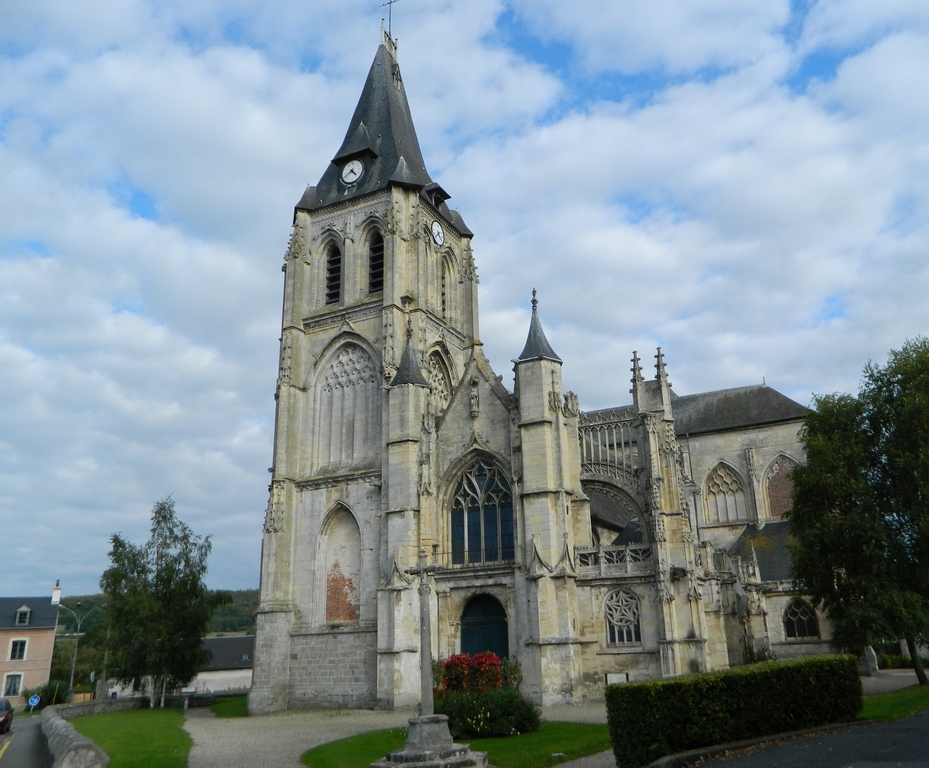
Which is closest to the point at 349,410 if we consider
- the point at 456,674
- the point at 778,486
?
the point at 456,674

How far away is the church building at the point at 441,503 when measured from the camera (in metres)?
22.5

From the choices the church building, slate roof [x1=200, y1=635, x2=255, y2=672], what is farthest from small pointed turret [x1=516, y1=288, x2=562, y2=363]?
slate roof [x1=200, y1=635, x2=255, y2=672]

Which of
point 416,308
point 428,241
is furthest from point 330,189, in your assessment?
point 416,308

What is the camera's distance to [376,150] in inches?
1328

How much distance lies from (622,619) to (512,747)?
918 cm

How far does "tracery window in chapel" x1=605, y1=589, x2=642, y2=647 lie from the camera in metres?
22.2

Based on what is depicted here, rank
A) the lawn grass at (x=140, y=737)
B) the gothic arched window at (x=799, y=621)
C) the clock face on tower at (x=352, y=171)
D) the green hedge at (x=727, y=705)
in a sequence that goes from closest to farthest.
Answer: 1. the green hedge at (x=727, y=705)
2. the lawn grass at (x=140, y=737)
3. the gothic arched window at (x=799, y=621)
4. the clock face on tower at (x=352, y=171)

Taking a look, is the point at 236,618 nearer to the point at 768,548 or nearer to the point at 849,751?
the point at 768,548

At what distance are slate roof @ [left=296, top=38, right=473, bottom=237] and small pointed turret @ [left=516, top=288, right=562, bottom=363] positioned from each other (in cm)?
913

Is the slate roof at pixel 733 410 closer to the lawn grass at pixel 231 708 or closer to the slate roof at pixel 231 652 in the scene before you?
the lawn grass at pixel 231 708

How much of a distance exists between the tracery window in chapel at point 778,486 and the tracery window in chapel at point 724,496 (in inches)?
49.2

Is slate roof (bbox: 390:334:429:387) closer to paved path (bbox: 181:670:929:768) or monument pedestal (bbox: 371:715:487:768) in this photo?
paved path (bbox: 181:670:929:768)

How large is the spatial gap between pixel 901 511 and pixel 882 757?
11483mm

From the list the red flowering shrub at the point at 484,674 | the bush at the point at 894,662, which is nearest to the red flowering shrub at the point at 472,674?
the red flowering shrub at the point at 484,674
